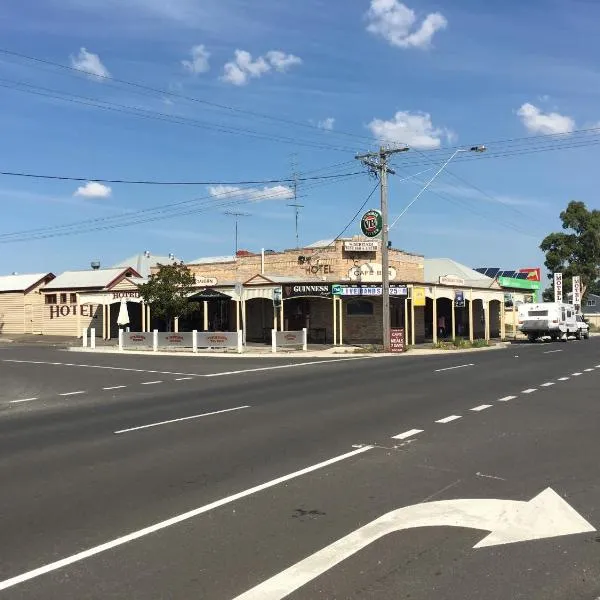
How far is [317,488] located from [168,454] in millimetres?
2572

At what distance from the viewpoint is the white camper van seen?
137 feet

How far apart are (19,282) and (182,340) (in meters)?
24.6

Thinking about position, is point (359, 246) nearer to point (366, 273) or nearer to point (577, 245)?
point (366, 273)

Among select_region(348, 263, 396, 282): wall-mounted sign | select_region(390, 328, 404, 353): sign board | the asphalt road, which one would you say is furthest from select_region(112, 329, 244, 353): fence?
the asphalt road

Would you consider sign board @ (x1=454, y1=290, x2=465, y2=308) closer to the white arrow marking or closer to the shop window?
the shop window

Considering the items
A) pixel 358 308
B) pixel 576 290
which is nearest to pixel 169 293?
pixel 358 308

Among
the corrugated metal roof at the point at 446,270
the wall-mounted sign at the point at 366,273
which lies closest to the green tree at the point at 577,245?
the corrugated metal roof at the point at 446,270

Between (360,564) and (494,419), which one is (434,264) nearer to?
(494,419)

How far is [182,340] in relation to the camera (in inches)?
1308

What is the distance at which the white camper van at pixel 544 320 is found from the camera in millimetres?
41812

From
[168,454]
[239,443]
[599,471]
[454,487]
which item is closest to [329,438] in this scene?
[239,443]

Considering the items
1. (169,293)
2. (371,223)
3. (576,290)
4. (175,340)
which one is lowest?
(175,340)

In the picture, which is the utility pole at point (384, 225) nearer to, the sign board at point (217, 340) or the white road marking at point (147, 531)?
the sign board at point (217, 340)

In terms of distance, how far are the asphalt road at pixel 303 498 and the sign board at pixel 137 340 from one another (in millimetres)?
20391
